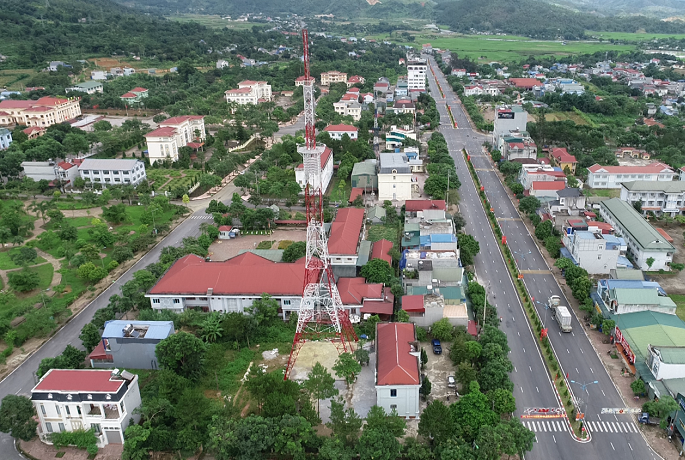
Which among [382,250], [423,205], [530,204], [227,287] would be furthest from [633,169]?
[227,287]

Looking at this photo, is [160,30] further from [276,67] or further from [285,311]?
[285,311]

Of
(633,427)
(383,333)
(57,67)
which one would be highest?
(57,67)

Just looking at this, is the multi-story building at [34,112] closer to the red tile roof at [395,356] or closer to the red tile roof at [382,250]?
the red tile roof at [382,250]

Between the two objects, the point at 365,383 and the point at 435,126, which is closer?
the point at 365,383

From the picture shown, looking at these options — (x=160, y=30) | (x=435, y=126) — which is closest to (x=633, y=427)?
(x=435, y=126)

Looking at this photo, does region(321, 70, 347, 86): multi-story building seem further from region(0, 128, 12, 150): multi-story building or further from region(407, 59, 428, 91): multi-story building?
region(0, 128, 12, 150): multi-story building
